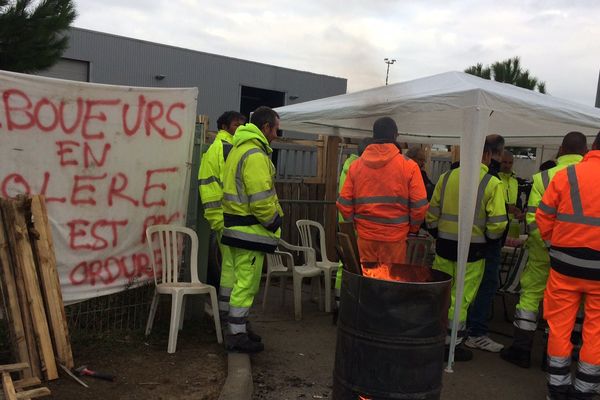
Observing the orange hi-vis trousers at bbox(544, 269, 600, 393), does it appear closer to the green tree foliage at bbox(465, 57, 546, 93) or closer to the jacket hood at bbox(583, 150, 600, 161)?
the jacket hood at bbox(583, 150, 600, 161)

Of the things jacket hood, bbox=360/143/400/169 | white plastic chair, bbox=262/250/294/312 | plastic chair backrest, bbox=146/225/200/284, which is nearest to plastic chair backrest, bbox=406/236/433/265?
jacket hood, bbox=360/143/400/169

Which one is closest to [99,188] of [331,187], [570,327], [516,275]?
[570,327]

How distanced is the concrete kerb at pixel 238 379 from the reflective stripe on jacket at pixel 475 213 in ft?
6.44

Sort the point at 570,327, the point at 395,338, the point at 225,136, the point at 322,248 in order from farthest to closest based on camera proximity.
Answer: the point at 322,248 → the point at 225,136 → the point at 570,327 → the point at 395,338

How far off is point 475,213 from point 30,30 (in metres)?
8.29

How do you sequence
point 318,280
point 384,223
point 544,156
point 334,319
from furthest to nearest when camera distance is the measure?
point 544,156 → point 318,280 → point 334,319 → point 384,223

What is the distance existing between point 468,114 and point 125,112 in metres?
2.72

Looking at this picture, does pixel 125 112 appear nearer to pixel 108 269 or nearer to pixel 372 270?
pixel 108 269

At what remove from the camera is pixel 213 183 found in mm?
5027

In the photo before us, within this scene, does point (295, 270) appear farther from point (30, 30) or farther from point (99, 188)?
point (30, 30)

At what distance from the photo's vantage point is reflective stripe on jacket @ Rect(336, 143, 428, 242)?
4660mm

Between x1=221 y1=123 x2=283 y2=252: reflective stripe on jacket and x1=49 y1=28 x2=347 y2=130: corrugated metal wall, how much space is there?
18318 millimetres

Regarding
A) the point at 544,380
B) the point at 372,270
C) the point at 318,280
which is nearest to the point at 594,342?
the point at 544,380

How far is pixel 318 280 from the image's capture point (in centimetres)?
642
